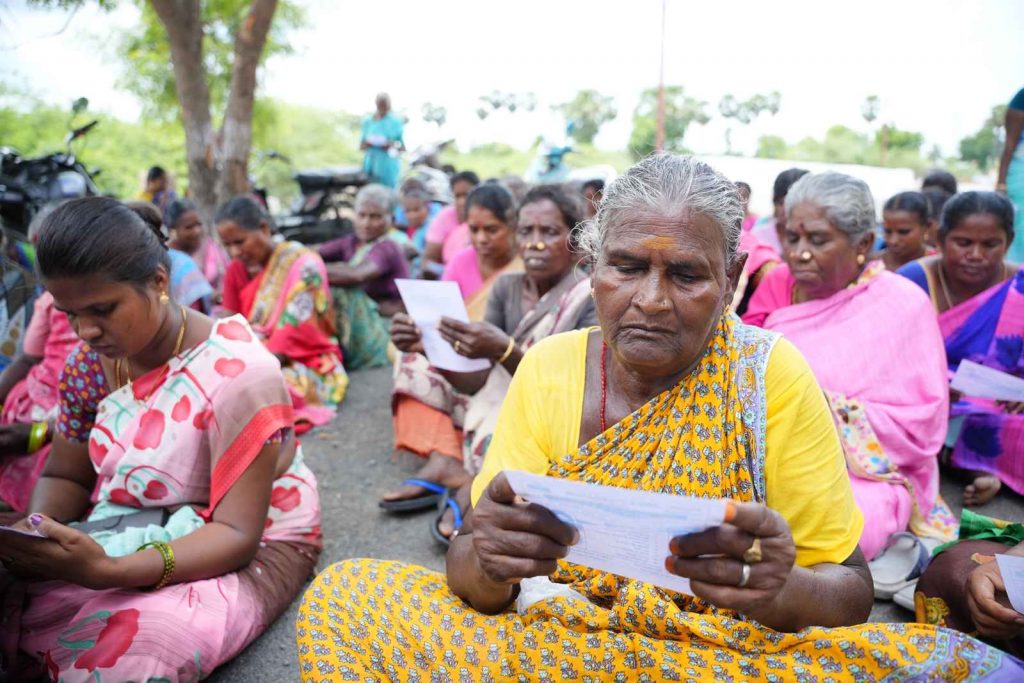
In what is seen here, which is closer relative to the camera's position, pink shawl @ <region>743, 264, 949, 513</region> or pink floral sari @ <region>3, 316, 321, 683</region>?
pink floral sari @ <region>3, 316, 321, 683</region>

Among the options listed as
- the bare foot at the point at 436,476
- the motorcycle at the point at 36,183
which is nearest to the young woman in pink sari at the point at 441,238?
the motorcycle at the point at 36,183

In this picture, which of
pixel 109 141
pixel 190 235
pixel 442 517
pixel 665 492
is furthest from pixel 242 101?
pixel 109 141

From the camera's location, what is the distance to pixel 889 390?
123 inches

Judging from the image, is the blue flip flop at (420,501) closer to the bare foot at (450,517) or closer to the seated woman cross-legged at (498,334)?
the seated woman cross-legged at (498,334)

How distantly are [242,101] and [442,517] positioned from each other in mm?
6914

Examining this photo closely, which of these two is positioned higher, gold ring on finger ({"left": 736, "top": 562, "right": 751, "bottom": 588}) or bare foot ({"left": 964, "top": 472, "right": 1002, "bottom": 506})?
gold ring on finger ({"left": 736, "top": 562, "right": 751, "bottom": 588})

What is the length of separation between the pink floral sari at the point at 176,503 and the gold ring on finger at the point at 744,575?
5.21 feet

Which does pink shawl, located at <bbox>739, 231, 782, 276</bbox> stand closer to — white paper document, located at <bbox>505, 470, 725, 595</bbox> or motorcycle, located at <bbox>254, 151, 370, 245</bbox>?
white paper document, located at <bbox>505, 470, 725, 595</bbox>

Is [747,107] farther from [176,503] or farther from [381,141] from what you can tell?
[176,503]

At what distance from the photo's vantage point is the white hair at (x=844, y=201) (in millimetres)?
3211

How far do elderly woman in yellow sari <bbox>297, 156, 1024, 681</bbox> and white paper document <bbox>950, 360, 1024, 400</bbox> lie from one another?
135cm

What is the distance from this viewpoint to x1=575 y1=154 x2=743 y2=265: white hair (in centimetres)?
171

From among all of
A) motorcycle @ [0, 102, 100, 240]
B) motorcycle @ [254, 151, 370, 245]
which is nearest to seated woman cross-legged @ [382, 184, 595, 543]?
motorcycle @ [0, 102, 100, 240]

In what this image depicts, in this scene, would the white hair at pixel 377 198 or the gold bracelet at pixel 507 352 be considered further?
the white hair at pixel 377 198
